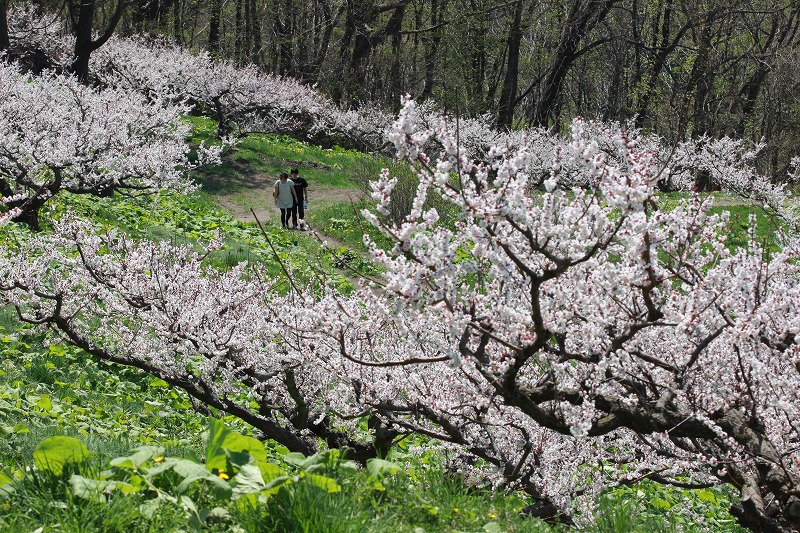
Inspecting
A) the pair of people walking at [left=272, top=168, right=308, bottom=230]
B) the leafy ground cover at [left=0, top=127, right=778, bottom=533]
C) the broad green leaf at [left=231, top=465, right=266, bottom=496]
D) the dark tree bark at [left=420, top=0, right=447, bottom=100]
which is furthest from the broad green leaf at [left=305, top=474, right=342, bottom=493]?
the dark tree bark at [left=420, top=0, right=447, bottom=100]

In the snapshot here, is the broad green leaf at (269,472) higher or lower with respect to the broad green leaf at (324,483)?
lower

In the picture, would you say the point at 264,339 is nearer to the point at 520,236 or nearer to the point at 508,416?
the point at 508,416

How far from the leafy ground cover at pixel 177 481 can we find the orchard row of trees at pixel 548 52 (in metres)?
19.7

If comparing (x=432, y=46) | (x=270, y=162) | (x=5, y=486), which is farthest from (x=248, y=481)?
(x=432, y=46)

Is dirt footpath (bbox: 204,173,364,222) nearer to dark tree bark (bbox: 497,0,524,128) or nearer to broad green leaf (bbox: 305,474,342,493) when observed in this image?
dark tree bark (bbox: 497,0,524,128)

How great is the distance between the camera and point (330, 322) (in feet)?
15.2

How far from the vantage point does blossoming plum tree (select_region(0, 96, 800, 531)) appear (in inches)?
136

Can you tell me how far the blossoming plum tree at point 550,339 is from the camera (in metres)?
3.44

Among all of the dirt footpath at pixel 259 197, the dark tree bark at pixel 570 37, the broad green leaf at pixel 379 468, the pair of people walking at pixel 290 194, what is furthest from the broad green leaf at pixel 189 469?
the dark tree bark at pixel 570 37

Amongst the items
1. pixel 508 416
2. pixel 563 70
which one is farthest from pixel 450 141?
pixel 563 70

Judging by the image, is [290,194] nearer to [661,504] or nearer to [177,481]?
[661,504]

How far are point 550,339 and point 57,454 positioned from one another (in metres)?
2.98

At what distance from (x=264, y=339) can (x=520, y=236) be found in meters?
3.51

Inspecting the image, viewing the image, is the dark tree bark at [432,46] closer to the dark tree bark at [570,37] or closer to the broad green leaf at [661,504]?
the dark tree bark at [570,37]
